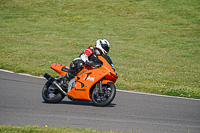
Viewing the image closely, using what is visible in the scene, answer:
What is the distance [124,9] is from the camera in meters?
37.9

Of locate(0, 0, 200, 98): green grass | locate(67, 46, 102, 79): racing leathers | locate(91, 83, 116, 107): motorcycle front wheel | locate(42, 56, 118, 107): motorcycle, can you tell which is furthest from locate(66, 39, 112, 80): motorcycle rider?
locate(0, 0, 200, 98): green grass

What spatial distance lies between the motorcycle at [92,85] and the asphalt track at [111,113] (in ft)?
0.81

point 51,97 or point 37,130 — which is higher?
point 51,97

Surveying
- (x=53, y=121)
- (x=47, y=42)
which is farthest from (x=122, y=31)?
(x=53, y=121)

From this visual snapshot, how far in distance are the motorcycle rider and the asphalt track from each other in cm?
103

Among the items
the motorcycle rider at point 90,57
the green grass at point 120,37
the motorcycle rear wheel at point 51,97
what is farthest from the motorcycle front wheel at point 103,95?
the green grass at point 120,37

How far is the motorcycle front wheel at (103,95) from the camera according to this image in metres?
7.58

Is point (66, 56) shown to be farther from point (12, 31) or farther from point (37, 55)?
point (12, 31)

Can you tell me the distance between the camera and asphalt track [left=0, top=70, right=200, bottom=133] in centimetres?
612

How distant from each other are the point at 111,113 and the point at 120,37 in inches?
801

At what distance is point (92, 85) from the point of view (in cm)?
774

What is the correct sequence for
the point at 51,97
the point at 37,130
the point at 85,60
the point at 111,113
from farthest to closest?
the point at 51,97, the point at 85,60, the point at 111,113, the point at 37,130

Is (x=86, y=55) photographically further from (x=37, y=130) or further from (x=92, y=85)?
(x=37, y=130)

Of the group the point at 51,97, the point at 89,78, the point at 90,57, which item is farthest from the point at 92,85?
the point at 51,97
